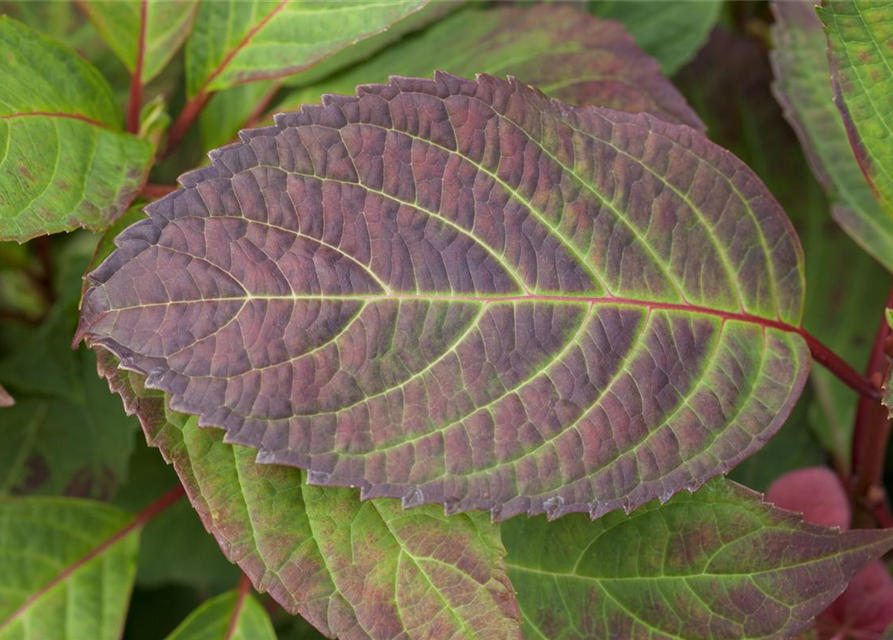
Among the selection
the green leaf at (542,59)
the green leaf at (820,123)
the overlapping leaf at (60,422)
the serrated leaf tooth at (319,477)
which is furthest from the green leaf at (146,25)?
the green leaf at (820,123)

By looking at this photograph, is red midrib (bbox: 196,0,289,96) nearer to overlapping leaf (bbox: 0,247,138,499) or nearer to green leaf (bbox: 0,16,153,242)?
green leaf (bbox: 0,16,153,242)

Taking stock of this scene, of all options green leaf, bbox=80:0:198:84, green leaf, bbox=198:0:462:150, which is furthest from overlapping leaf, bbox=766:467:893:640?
green leaf, bbox=80:0:198:84

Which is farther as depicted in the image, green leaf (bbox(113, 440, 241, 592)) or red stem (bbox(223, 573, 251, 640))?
green leaf (bbox(113, 440, 241, 592))

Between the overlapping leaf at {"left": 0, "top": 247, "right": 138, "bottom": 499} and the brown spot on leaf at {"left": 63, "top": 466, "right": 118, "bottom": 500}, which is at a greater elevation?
the overlapping leaf at {"left": 0, "top": 247, "right": 138, "bottom": 499}

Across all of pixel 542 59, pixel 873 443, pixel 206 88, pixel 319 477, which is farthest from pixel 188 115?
pixel 873 443

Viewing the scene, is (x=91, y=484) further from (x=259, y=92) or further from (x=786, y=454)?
(x=786, y=454)

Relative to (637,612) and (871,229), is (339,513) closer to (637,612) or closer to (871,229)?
(637,612)

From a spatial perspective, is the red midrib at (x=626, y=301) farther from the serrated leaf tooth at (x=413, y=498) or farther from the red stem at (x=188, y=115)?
the red stem at (x=188, y=115)

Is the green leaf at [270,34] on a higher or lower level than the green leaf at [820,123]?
higher
